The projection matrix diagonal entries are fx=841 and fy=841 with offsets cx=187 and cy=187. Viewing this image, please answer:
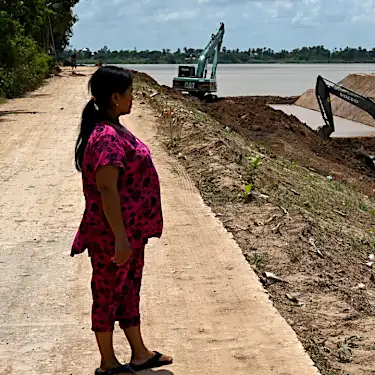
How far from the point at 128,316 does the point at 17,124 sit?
52.0ft

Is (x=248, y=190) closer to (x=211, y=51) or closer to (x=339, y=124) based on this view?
(x=211, y=51)

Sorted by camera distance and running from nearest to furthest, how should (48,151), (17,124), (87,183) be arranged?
1. (87,183)
2. (48,151)
3. (17,124)

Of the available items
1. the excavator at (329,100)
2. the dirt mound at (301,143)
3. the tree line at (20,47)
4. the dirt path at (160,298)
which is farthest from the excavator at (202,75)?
the dirt path at (160,298)

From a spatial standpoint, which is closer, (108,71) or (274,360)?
(108,71)

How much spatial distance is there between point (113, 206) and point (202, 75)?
111ft

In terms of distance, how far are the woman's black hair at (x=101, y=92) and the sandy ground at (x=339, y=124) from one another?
29267 millimetres

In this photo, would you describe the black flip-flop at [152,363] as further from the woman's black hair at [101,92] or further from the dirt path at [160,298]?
the woman's black hair at [101,92]

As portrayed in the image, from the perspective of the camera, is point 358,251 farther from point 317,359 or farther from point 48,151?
point 48,151

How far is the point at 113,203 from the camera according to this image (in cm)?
433

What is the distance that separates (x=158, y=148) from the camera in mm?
14867

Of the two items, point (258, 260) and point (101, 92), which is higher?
point (101, 92)

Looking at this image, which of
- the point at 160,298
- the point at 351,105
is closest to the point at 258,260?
the point at 160,298

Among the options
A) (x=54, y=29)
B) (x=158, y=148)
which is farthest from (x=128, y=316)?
(x=54, y=29)

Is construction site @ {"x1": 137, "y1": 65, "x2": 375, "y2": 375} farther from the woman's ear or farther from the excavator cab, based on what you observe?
the excavator cab
